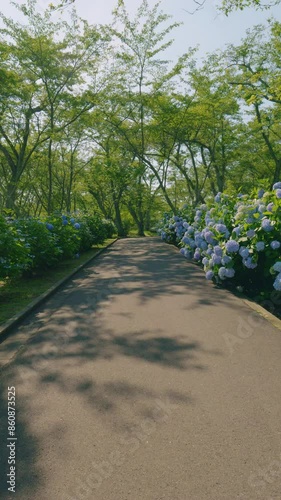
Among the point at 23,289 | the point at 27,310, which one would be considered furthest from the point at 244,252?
the point at 23,289

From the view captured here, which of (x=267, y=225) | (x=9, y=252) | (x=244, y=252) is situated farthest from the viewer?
(x=9, y=252)

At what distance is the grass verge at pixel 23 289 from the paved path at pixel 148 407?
53 centimetres

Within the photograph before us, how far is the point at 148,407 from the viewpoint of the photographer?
291 centimetres

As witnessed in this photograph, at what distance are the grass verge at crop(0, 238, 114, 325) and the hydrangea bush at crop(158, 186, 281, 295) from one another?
336cm

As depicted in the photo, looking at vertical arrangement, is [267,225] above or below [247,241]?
above

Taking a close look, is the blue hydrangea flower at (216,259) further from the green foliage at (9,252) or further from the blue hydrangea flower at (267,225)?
A: the green foliage at (9,252)

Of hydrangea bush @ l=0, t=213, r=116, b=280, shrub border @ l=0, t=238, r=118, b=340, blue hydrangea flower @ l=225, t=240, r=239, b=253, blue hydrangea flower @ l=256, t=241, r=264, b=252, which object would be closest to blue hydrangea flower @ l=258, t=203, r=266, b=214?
blue hydrangea flower @ l=256, t=241, r=264, b=252

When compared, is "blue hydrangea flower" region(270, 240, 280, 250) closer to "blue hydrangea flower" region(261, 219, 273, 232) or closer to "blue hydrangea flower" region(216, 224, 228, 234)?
"blue hydrangea flower" region(261, 219, 273, 232)

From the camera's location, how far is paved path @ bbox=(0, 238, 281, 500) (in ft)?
7.00

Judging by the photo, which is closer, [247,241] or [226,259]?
[247,241]

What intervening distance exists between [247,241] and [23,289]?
4444mm

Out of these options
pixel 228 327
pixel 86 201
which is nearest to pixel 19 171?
pixel 228 327

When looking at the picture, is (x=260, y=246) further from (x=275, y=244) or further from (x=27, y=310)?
(x=27, y=310)

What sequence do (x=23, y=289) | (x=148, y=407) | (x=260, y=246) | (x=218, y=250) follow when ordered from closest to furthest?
(x=148, y=407) → (x=260, y=246) → (x=218, y=250) → (x=23, y=289)
